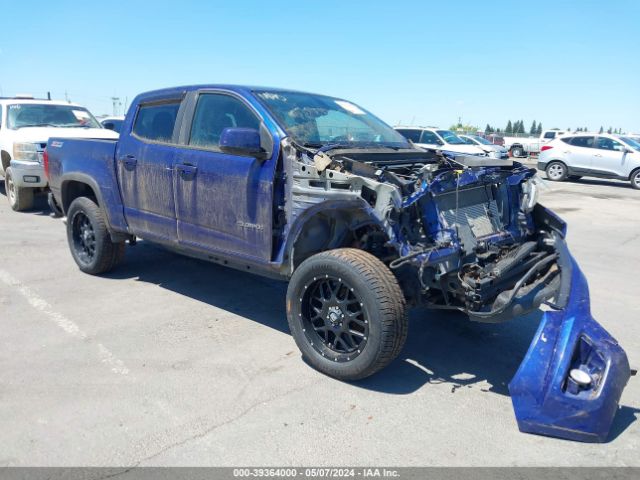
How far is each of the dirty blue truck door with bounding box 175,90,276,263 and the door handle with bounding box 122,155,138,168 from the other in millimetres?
715

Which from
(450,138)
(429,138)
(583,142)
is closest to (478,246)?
(429,138)

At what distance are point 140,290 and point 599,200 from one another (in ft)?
41.1

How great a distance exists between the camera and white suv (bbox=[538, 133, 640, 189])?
17.6 metres

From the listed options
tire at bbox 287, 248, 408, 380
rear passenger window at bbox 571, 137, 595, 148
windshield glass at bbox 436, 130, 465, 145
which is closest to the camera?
tire at bbox 287, 248, 408, 380

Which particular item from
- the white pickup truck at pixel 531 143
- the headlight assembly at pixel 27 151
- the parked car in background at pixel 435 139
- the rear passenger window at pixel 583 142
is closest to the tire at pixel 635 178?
the rear passenger window at pixel 583 142

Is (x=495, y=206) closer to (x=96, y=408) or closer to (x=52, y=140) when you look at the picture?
(x=96, y=408)

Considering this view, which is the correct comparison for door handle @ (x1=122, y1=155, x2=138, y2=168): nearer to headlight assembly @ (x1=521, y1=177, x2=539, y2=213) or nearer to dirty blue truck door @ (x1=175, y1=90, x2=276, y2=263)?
dirty blue truck door @ (x1=175, y1=90, x2=276, y2=263)

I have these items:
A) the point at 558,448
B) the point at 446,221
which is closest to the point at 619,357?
the point at 558,448

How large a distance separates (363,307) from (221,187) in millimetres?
1623

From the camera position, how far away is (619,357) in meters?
3.04

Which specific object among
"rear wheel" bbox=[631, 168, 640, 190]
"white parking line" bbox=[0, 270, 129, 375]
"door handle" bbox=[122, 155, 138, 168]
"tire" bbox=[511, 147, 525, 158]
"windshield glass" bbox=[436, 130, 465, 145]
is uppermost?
"door handle" bbox=[122, 155, 138, 168]

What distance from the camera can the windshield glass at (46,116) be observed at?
32.7 ft

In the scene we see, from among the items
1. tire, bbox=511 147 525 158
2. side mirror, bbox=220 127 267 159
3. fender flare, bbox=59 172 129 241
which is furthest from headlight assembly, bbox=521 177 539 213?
tire, bbox=511 147 525 158

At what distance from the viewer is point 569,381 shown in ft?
9.80
